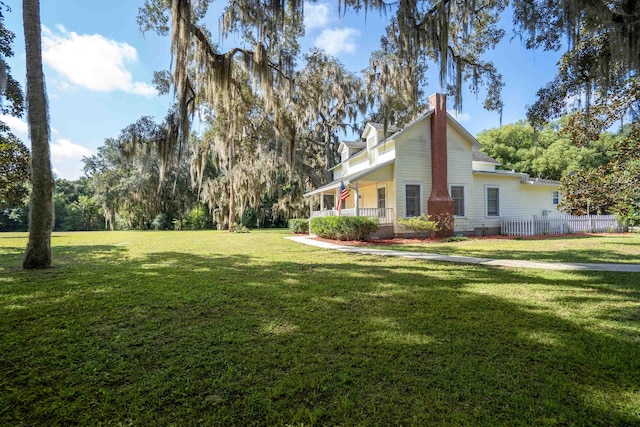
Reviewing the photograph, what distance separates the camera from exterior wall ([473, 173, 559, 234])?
656 inches

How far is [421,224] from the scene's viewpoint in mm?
13852

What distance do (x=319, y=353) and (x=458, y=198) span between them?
15279 millimetres

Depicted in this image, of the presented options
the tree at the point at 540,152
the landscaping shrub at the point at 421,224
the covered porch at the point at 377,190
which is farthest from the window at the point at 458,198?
the tree at the point at 540,152

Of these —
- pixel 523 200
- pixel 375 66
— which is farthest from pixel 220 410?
pixel 523 200

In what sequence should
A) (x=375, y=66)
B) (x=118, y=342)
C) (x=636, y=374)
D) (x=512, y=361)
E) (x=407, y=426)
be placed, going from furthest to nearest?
(x=375, y=66) < (x=118, y=342) < (x=512, y=361) < (x=636, y=374) < (x=407, y=426)

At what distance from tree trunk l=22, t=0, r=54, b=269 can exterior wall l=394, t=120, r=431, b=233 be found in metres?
12.9

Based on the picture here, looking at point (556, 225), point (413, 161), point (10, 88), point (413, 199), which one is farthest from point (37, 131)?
point (556, 225)

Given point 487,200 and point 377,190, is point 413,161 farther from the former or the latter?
point 487,200

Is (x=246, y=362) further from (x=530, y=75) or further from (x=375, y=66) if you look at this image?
(x=375, y=66)

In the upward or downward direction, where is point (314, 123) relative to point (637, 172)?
upward

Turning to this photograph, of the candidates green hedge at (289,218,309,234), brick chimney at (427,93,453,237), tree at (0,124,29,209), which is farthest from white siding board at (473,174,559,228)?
tree at (0,124,29,209)

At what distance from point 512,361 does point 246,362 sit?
7.60ft

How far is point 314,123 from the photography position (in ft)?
74.0

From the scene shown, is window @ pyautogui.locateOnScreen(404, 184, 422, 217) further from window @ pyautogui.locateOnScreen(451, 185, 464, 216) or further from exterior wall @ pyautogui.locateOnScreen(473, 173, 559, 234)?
exterior wall @ pyautogui.locateOnScreen(473, 173, 559, 234)
